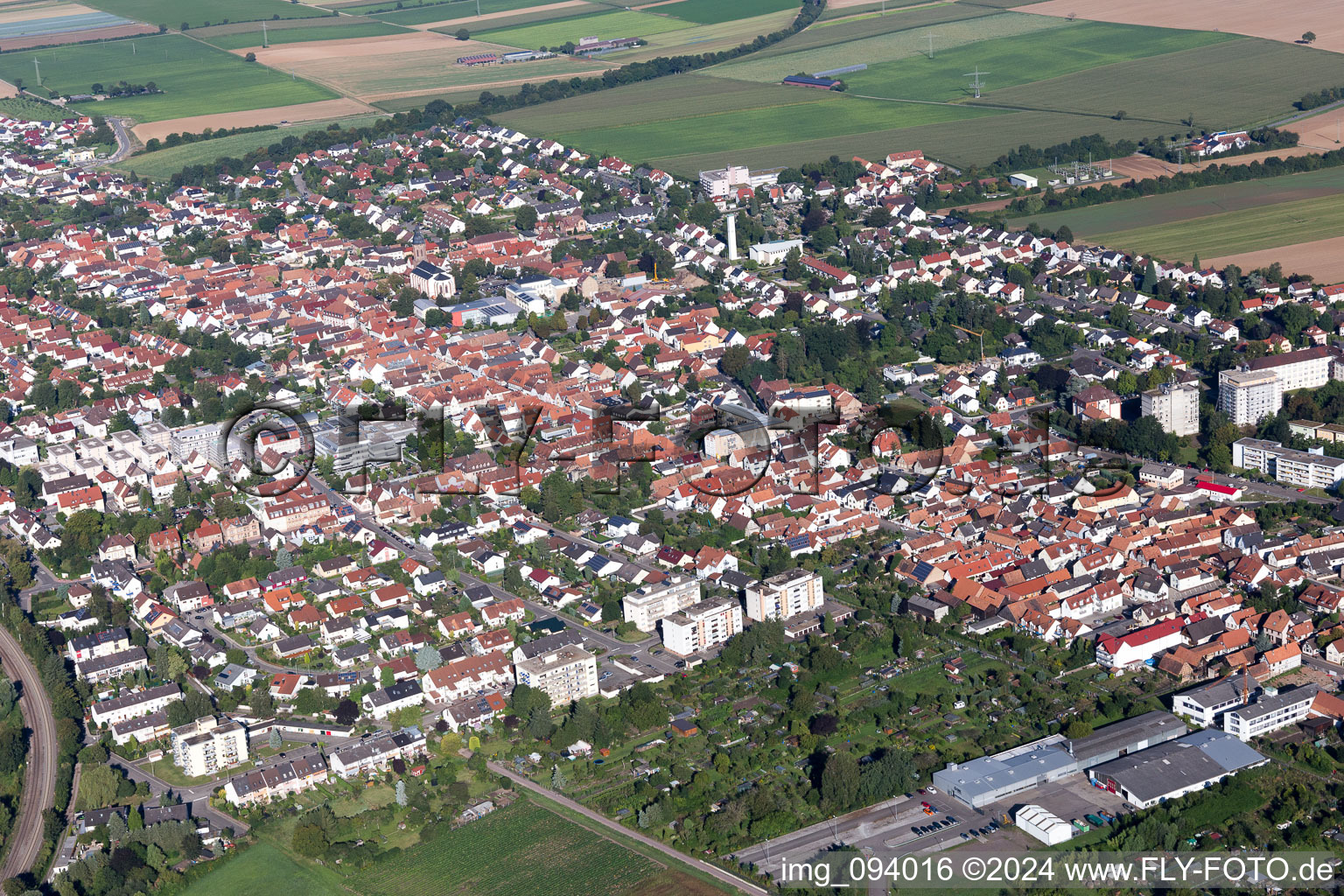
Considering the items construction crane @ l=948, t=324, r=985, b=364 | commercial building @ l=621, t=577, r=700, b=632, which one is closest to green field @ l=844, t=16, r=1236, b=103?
construction crane @ l=948, t=324, r=985, b=364

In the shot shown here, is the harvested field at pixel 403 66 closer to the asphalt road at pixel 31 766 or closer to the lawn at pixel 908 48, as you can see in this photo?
the lawn at pixel 908 48

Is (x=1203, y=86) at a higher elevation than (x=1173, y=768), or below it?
higher

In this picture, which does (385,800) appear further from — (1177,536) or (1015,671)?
(1177,536)

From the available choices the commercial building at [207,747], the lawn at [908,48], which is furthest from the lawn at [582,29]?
the commercial building at [207,747]

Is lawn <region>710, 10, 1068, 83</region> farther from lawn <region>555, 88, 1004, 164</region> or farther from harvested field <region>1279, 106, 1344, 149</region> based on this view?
harvested field <region>1279, 106, 1344, 149</region>

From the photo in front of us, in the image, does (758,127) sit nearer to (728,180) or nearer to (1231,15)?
(728,180)

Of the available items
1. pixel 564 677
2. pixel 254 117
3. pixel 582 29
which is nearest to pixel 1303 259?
pixel 564 677
